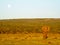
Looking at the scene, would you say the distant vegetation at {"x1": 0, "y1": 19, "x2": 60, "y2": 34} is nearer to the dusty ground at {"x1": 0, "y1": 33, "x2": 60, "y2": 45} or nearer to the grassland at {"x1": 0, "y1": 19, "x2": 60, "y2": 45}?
the grassland at {"x1": 0, "y1": 19, "x2": 60, "y2": 45}

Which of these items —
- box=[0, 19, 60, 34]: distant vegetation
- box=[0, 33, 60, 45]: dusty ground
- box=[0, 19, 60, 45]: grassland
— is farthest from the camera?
box=[0, 19, 60, 34]: distant vegetation

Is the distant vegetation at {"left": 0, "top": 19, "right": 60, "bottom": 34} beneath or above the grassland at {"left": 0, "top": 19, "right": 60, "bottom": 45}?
beneath

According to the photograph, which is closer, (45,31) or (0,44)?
(0,44)

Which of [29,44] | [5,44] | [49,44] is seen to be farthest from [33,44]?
[5,44]

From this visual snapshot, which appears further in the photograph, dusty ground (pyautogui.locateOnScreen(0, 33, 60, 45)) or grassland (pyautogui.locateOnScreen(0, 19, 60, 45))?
grassland (pyautogui.locateOnScreen(0, 19, 60, 45))

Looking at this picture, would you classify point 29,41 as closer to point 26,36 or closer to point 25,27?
point 26,36

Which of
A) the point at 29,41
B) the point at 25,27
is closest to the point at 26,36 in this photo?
the point at 29,41

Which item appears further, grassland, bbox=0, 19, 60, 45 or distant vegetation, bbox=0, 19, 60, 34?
distant vegetation, bbox=0, 19, 60, 34

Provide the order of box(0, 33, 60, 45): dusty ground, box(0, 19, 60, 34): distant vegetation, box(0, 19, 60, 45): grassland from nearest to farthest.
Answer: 1. box(0, 33, 60, 45): dusty ground
2. box(0, 19, 60, 45): grassland
3. box(0, 19, 60, 34): distant vegetation

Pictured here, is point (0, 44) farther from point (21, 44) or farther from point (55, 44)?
point (55, 44)

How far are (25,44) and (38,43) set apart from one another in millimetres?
1373

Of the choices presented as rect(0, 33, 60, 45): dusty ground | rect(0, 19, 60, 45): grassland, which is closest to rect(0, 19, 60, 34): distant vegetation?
rect(0, 19, 60, 45): grassland


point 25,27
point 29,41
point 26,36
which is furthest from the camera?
point 25,27

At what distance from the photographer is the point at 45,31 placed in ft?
72.1
